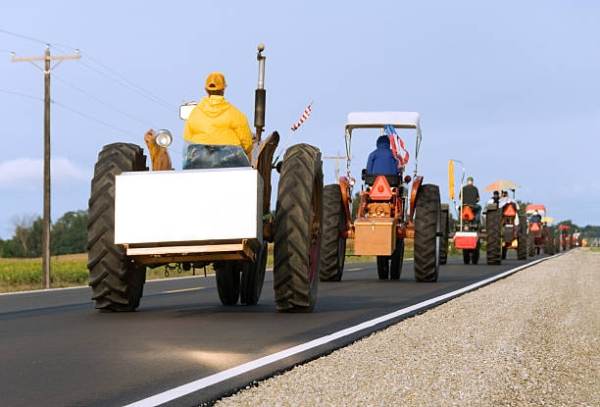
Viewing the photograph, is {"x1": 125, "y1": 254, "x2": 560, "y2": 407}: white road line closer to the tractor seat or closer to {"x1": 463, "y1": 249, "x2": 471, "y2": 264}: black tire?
the tractor seat

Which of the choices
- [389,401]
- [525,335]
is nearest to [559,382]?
[389,401]

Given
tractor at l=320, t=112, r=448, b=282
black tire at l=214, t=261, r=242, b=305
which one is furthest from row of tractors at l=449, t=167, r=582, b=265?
black tire at l=214, t=261, r=242, b=305

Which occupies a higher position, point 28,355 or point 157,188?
point 157,188

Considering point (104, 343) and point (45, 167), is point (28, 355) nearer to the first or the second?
point (104, 343)

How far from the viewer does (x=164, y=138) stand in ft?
33.2

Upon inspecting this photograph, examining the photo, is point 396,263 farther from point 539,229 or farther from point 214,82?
point 539,229

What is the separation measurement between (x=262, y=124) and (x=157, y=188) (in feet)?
5.60

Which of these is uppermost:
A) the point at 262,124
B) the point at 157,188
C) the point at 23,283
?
the point at 262,124

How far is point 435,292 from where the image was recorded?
1523cm

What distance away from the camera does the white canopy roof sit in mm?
19250

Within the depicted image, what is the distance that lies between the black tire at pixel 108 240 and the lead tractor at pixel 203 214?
0.01m

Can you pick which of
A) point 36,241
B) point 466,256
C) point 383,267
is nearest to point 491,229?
point 466,256

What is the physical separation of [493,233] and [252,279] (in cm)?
1897

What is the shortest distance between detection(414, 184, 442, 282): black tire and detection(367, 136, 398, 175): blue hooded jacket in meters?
0.75
